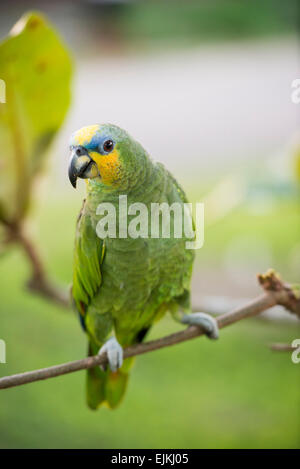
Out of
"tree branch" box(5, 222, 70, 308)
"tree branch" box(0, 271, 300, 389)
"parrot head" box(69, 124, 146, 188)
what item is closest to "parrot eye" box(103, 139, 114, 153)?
"parrot head" box(69, 124, 146, 188)

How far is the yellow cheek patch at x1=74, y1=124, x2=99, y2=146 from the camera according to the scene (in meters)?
0.49

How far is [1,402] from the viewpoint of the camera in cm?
79

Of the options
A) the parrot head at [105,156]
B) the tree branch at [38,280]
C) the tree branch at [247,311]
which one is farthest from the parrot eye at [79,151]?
the tree branch at [38,280]

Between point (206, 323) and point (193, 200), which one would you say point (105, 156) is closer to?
point (206, 323)

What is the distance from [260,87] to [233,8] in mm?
303

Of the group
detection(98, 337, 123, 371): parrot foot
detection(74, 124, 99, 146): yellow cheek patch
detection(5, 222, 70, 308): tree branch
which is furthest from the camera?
detection(5, 222, 70, 308): tree branch

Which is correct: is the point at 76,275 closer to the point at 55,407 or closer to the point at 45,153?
the point at 45,153

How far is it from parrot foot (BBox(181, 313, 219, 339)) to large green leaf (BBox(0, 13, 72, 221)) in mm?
368

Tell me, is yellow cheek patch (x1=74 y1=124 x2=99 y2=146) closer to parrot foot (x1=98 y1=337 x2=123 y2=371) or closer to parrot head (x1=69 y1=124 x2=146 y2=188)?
parrot head (x1=69 y1=124 x2=146 y2=188)

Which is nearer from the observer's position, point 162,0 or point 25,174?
point 25,174

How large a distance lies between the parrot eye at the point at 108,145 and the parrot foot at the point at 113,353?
0.87ft

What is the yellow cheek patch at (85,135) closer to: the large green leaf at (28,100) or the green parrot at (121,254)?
the green parrot at (121,254)

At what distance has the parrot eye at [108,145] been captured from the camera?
51 cm

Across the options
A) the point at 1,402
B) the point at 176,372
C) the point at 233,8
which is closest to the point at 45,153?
the point at 1,402
